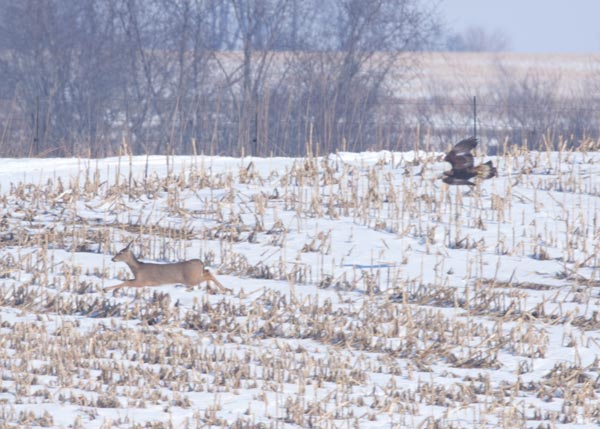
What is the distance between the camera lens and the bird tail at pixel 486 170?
13.7 metres

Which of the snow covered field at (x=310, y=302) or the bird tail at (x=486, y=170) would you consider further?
the bird tail at (x=486, y=170)

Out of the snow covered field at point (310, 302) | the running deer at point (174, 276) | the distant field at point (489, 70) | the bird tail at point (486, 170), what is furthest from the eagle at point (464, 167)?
the distant field at point (489, 70)

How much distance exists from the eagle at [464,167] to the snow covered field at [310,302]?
0.74 feet

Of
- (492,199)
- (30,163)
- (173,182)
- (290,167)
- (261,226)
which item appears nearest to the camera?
(261,226)

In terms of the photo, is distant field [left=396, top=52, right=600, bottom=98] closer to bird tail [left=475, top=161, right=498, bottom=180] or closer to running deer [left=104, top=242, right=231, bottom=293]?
bird tail [left=475, top=161, right=498, bottom=180]

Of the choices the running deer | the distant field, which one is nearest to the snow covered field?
the running deer

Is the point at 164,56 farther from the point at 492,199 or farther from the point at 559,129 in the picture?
the point at 492,199

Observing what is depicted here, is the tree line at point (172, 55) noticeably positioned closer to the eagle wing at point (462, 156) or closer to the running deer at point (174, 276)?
the eagle wing at point (462, 156)

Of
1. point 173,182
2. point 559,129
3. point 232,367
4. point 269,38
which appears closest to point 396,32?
point 269,38

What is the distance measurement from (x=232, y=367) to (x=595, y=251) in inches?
192

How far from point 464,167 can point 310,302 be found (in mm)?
5968

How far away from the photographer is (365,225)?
1167 cm

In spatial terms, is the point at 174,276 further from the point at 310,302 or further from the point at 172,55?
the point at 172,55

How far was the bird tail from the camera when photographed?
539 inches
